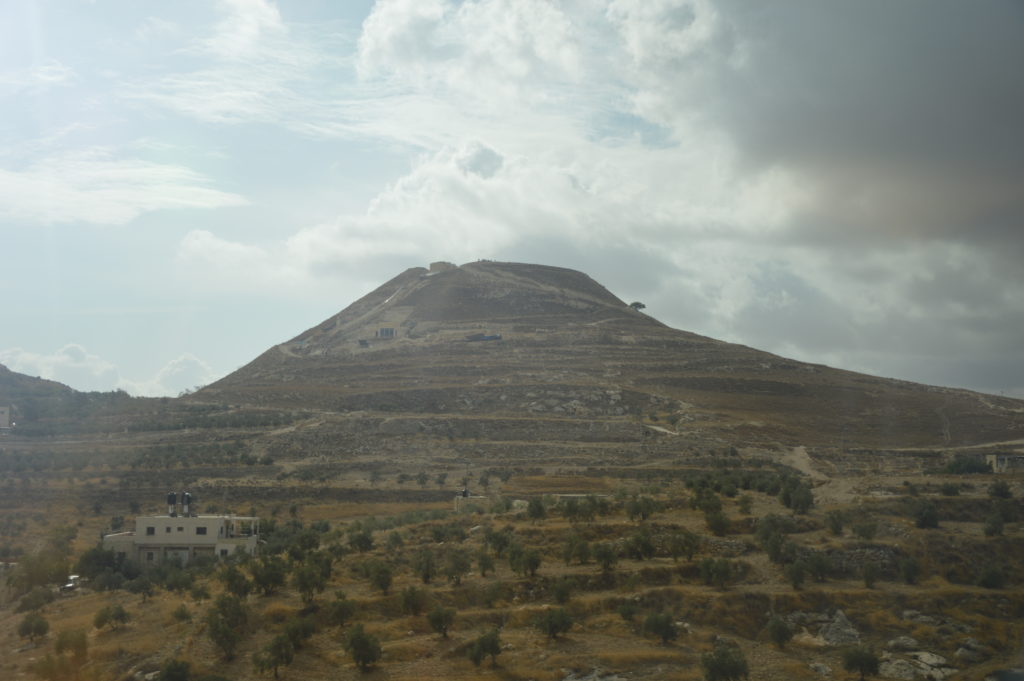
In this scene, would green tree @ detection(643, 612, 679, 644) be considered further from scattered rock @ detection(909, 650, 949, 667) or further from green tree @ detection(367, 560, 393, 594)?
green tree @ detection(367, 560, 393, 594)

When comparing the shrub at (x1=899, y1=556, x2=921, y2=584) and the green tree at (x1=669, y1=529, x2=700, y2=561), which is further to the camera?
the green tree at (x1=669, y1=529, x2=700, y2=561)

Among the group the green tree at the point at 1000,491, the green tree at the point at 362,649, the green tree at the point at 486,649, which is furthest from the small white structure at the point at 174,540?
the green tree at the point at 1000,491

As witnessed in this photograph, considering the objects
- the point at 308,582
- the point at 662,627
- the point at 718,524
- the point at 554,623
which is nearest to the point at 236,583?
the point at 308,582

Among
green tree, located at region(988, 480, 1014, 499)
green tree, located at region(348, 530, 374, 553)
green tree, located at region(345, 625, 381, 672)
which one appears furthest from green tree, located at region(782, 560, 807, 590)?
green tree, located at region(348, 530, 374, 553)

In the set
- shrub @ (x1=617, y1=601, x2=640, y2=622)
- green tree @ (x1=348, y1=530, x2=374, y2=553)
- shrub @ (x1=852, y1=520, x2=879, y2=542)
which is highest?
shrub @ (x1=852, y1=520, x2=879, y2=542)

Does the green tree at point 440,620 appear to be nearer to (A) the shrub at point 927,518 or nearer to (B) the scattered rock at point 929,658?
(B) the scattered rock at point 929,658

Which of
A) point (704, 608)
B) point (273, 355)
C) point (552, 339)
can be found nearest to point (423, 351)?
point (552, 339)

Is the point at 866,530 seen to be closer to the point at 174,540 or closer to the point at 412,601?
the point at 412,601

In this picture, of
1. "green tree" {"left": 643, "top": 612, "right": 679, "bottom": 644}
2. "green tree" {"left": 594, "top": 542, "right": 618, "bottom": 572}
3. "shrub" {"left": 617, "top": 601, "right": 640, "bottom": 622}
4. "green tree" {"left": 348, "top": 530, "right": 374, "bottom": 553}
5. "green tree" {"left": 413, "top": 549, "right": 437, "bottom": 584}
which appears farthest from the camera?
"green tree" {"left": 348, "top": 530, "right": 374, "bottom": 553}
